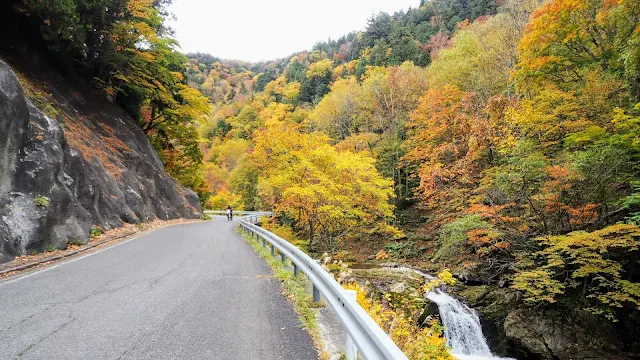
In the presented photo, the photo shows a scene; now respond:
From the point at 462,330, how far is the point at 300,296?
30.8 feet

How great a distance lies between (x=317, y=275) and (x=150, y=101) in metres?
27.8

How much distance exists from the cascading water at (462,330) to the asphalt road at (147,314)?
26.0 feet

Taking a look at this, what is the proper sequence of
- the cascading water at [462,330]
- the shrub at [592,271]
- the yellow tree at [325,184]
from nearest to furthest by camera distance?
the shrub at [592,271] < the cascading water at [462,330] < the yellow tree at [325,184]

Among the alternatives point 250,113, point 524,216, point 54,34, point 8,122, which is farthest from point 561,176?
point 250,113

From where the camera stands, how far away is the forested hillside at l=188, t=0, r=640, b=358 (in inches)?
433

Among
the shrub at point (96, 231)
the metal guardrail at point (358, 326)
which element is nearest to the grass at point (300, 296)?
the metal guardrail at point (358, 326)

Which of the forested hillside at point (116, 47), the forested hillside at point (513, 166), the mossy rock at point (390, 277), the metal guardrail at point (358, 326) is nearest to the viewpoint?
the metal guardrail at point (358, 326)

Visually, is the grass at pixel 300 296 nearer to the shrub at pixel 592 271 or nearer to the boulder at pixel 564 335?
the shrub at pixel 592 271

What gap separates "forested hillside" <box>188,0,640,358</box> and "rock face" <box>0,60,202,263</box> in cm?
769

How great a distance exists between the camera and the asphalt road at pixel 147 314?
3.62 m

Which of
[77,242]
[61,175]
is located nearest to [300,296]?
[77,242]

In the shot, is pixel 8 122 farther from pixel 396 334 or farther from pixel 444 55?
pixel 444 55

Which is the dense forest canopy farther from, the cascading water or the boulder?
the cascading water

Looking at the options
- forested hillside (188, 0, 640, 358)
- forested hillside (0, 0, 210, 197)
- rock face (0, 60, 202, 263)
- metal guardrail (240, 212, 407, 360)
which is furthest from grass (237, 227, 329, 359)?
forested hillside (0, 0, 210, 197)
